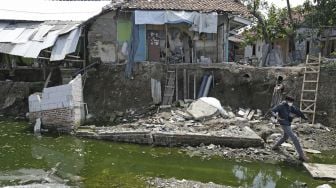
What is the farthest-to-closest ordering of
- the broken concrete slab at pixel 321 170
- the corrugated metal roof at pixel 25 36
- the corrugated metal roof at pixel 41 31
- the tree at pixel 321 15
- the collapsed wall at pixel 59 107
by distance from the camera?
the tree at pixel 321 15
the corrugated metal roof at pixel 25 36
the corrugated metal roof at pixel 41 31
the collapsed wall at pixel 59 107
the broken concrete slab at pixel 321 170

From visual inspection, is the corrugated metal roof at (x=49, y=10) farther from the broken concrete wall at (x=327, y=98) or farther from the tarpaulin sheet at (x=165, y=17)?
the broken concrete wall at (x=327, y=98)

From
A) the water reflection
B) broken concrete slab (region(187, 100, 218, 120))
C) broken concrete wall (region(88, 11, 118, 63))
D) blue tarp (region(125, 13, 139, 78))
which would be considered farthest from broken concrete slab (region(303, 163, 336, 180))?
broken concrete wall (region(88, 11, 118, 63))

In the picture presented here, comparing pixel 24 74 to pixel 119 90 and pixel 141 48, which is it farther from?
pixel 141 48

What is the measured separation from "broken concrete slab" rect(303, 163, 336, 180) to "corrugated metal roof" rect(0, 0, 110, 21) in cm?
1329

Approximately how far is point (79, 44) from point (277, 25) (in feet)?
45.5

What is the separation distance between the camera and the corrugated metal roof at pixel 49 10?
22281 mm

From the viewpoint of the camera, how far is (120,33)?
2075cm

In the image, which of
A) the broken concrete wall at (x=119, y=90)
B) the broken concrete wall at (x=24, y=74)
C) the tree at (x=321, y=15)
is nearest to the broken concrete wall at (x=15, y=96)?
the broken concrete wall at (x=24, y=74)

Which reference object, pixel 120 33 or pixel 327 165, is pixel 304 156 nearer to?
pixel 327 165

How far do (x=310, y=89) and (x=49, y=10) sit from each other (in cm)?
1414

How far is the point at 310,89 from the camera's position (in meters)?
17.8

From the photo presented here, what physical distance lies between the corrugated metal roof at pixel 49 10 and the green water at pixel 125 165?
8.57 meters

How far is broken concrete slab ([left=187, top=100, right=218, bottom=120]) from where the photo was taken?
55.5 ft

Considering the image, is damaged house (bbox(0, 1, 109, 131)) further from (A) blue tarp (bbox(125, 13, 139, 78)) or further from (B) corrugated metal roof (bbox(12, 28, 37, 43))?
(A) blue tarp (bbox(125, 13, 139, 78))
